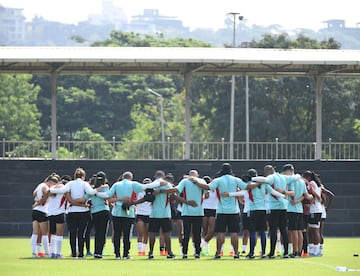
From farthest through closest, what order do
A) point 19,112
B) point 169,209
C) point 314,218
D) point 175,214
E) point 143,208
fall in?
point 19,112 < point 175,214 < point 143,208 < point 314,218 < point 169,209

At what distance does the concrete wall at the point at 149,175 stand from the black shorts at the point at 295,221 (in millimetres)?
12576

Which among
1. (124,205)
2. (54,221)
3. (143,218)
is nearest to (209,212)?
(143,218)

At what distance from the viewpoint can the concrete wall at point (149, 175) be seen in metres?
40.7

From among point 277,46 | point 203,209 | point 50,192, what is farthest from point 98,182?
point 277,46

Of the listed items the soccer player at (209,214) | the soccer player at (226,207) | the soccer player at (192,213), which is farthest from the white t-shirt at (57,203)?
the soccer player at (209,214)

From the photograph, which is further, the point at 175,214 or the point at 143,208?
the point at 175,214

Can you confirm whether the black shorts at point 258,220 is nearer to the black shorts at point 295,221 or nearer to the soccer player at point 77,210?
the black shorts at point 295,221

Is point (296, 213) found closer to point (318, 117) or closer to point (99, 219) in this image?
point (99, 219)

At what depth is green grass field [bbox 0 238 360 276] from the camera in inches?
917

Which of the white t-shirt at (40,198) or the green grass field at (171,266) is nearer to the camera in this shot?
the green grass field at (171,266)

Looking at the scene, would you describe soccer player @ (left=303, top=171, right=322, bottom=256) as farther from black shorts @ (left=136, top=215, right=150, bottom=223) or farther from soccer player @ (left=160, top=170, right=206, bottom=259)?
black shorts @ (left=136, top=215, right=150, bottom=223)

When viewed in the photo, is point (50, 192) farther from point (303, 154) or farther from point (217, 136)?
point (217, 136)

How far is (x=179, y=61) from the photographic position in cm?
4103

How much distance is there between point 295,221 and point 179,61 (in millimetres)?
13775
